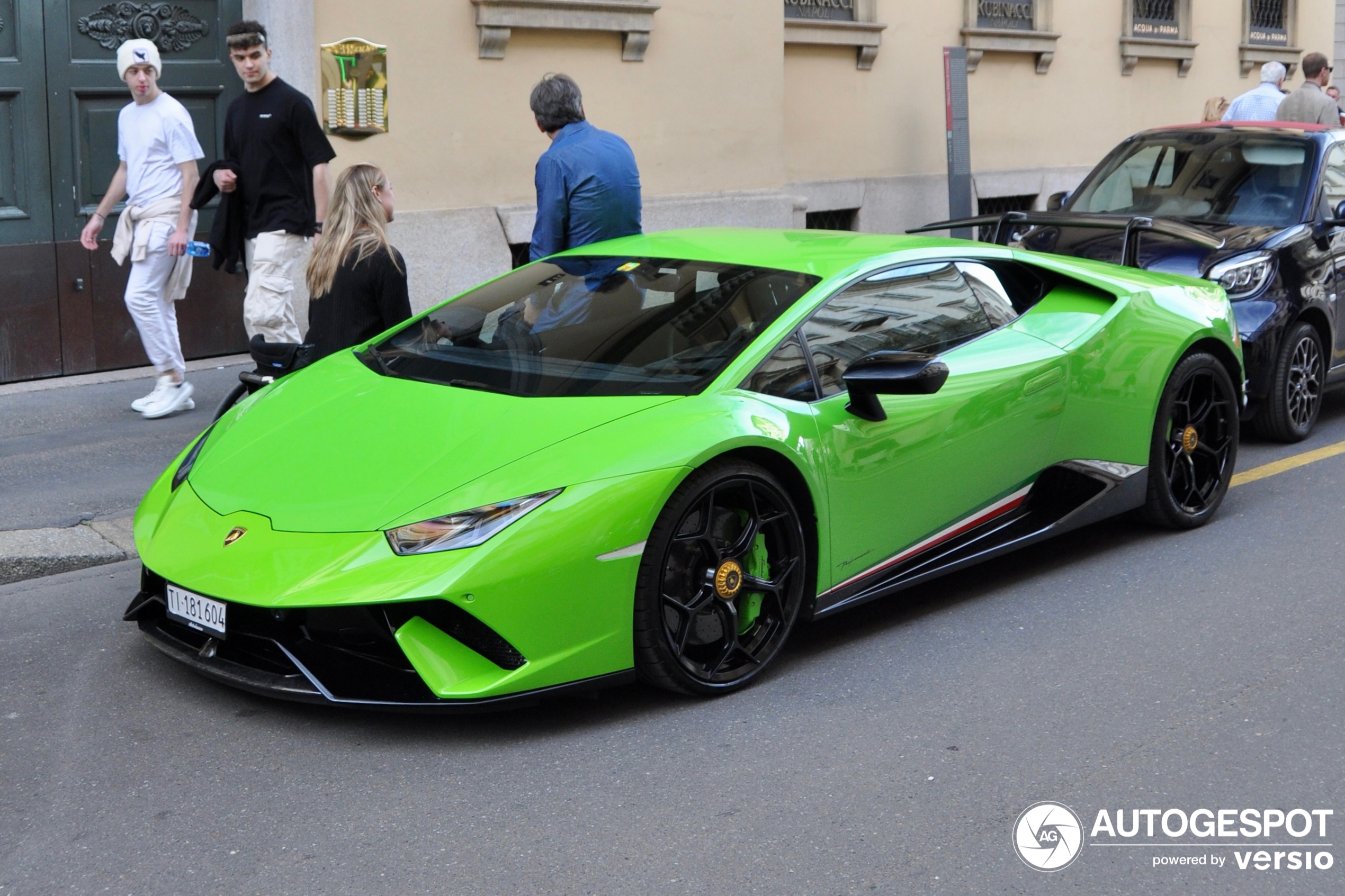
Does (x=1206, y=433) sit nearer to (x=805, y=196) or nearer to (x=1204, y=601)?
(x=1204, y=601)

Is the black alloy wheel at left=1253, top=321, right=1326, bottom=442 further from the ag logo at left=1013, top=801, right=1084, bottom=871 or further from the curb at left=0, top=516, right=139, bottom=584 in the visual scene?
the curb at left=0, top=516, right=139, bottom=584

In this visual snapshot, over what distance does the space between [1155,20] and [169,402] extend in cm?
1342

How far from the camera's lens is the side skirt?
4891 millimetres

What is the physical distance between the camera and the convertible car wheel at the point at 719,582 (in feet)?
13.8

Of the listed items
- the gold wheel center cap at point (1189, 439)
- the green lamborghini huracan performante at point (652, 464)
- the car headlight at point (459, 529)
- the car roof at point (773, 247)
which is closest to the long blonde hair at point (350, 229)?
the green lamborghini huracan performante at point (652, 464)

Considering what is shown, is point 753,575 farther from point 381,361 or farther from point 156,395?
point 156,395

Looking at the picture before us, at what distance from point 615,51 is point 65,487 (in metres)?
6.06

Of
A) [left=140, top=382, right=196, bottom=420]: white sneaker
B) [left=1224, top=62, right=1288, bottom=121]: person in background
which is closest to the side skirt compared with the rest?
[left=140, top=382, right=196, bottom=420]: white sneaker

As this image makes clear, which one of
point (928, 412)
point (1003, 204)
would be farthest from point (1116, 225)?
point (1003, 204)

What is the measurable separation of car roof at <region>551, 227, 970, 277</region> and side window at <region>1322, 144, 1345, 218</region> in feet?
12.2

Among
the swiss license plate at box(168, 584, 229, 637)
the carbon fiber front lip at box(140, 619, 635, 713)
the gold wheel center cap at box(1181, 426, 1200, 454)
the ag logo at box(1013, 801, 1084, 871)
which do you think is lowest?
the ag logo at box(1013, 801, 1084, 871)

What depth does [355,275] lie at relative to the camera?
6.15 metres

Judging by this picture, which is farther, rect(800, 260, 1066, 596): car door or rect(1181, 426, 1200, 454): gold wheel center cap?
rect(1181, 426, 1200, 454): gold wheel center cap

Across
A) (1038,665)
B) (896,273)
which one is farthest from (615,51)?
(1038,665)
